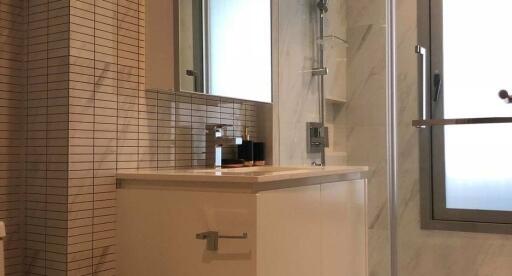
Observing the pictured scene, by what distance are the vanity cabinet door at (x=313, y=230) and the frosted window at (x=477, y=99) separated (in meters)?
0.75

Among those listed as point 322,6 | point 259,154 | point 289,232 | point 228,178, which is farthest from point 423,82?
point 228,178

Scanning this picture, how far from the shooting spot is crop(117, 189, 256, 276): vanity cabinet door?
1.19 meters

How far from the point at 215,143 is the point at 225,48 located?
0.32 meters

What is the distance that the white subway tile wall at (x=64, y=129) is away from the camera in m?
1.27

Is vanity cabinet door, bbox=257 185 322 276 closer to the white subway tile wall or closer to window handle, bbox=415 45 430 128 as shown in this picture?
the white subway tile wall

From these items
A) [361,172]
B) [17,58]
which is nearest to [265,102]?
[361,172]

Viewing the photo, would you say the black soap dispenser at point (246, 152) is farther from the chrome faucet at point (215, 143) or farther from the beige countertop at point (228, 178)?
the beige countertop at point (228, 178)

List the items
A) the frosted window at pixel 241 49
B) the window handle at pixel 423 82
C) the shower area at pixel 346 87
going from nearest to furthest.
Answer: the frosted window at pixel 241 49 < the shower area at pixel 346 87 < the window handle at pixel 423 82

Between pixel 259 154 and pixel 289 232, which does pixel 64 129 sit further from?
pixel 259 154

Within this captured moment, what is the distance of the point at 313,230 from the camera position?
1443 millimetres

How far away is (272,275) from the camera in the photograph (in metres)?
1.23

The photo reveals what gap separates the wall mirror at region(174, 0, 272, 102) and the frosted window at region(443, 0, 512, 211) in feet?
3.01

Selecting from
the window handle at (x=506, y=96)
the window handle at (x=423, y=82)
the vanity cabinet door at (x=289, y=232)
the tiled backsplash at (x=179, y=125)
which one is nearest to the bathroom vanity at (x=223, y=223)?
the vanity cabinet door at (x=289, y=232)

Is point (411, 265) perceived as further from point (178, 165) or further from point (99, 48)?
point (99, 48)
